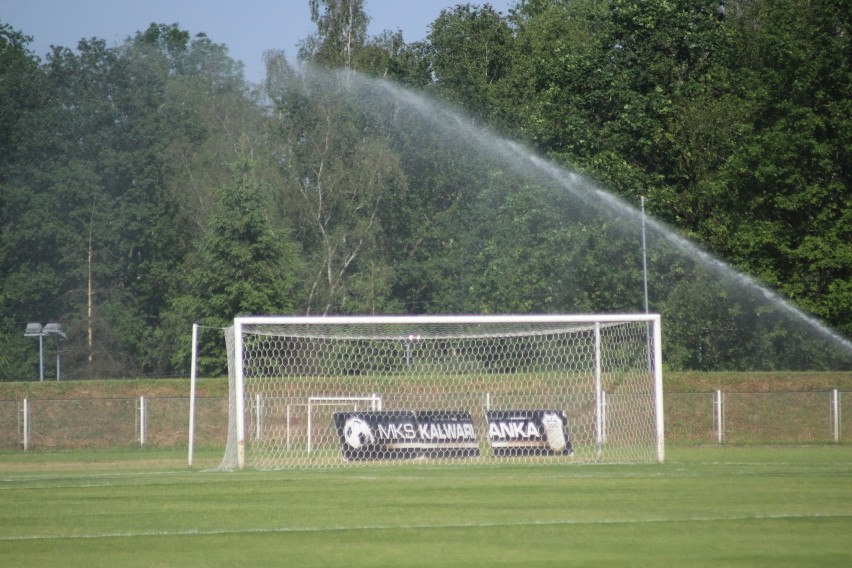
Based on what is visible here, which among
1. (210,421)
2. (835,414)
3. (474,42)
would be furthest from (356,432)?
(474,42)

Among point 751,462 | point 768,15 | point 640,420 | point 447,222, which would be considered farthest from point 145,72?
point 751,462

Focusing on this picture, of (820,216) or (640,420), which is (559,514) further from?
(820,216)

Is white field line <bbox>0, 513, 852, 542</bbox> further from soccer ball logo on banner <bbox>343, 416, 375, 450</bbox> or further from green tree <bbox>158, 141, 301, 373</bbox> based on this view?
green tree <bbox>158, 141, 301, 373</bbox>

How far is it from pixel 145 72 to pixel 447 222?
66.1 feet

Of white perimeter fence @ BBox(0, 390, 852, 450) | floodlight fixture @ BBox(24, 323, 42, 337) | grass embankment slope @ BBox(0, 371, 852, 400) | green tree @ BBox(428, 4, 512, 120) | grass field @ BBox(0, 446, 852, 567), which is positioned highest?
green tree @ BBox(428, 4, 512, 120)

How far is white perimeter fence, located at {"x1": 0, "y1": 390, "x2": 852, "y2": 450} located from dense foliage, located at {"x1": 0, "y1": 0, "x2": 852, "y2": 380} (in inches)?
237

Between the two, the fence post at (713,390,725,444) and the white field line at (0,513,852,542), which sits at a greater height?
the white field line at (0,513,852,542)

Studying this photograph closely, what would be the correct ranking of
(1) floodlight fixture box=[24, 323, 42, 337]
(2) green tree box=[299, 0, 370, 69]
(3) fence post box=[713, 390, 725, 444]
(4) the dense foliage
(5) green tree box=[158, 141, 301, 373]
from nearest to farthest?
(3) fence post box=[713, 390, 725, 444], (4) the dense foliage, (5) green tree box=[158, 141, 301, 373], (1) floodlight fixture box=[24, 323, 42, 337], (2) green tree box=[299, 0, 370, 69]

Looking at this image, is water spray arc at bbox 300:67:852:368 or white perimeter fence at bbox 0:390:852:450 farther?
water spray arc at bbox 300:67:852:368

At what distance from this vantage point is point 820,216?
43844mm

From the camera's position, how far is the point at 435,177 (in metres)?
67.5

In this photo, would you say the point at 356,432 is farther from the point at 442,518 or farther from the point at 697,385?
the point at 697,385

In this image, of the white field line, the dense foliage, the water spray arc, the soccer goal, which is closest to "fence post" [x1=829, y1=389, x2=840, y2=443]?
the dense foliage

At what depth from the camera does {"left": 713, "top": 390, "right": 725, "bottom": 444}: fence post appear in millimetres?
38625
